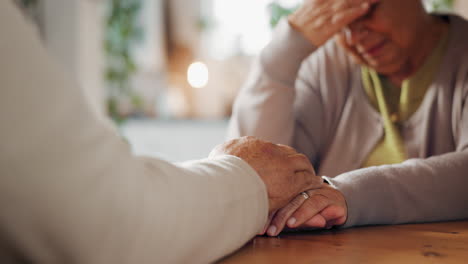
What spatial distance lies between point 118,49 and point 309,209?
394cm

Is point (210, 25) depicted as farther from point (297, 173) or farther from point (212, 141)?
point (297, 173)

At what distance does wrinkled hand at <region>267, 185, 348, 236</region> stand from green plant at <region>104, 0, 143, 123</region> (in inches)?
142

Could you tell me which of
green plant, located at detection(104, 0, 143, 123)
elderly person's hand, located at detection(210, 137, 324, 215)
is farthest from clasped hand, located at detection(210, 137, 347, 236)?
green plant, located at detection(104, 0, 143, 123)

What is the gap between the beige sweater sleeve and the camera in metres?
0.35

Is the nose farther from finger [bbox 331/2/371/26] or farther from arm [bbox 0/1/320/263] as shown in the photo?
arm [bbox 0/1/320/263]

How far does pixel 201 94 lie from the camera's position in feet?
16.2

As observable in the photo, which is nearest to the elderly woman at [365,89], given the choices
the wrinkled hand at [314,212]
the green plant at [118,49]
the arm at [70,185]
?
the wrinkled hand at [314,212]

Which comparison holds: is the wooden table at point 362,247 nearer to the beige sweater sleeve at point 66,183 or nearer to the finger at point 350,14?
the beige sweater sleeve at point 66,183

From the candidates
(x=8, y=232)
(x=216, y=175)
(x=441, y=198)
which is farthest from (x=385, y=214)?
(x=8, y=232)

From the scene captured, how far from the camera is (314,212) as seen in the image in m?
0.79

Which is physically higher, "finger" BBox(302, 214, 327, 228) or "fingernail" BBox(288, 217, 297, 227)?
"fingernail" BBox(288, 217, 297, 227)

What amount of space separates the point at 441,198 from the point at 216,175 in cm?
59

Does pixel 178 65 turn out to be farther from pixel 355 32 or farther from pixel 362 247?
pixel 362 247

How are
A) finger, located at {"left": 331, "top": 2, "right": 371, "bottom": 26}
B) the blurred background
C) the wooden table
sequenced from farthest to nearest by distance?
the blurred background < finger, located at {"left": 331, "top": 2, "right": 371, "bottom": 26} < the wooden table
